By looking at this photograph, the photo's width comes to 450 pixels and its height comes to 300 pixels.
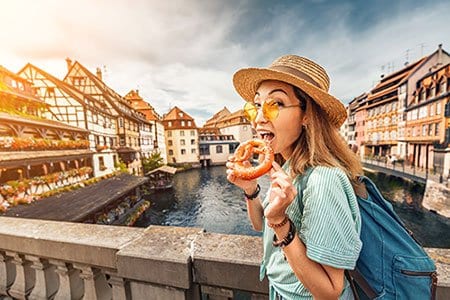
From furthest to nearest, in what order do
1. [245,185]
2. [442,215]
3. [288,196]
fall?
1. [442,215]
2. [245,185]
3. [288,196]

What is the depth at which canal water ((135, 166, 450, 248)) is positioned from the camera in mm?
14812

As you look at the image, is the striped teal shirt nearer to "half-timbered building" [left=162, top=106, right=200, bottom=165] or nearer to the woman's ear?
the woman's ear

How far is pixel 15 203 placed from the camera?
10.4 meters

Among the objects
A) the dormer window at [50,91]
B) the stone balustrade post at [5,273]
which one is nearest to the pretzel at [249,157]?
the stone balustrade post at [5,273]

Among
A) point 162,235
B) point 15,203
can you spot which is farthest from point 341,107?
point 15,203

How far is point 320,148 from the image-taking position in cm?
108

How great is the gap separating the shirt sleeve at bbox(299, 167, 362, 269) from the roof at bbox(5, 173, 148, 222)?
1171 centimetres

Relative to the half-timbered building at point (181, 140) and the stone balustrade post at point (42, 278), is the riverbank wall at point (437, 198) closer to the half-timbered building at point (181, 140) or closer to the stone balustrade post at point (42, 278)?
the stone balustrade post at point (42, 278)

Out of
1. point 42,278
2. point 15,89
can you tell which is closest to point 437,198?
point 42,278

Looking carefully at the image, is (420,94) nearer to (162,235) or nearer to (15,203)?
(162,235)

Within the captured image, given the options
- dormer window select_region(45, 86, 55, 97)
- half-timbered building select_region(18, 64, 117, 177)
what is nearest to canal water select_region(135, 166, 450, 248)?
half-timbered building select_region(18, 64, 117, 177)

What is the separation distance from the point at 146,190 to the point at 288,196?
91.7ft

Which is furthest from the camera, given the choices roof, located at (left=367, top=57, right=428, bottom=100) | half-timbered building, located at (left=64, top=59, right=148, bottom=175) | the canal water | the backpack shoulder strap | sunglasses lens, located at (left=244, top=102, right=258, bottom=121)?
roof, located at (left=367, top=57, right=428, bottom=100)

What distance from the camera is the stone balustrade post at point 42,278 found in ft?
6.46
